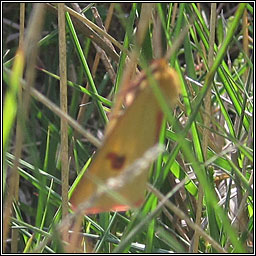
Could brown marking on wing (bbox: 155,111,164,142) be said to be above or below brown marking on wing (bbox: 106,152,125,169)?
above

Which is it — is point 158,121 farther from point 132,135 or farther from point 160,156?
point 160,156

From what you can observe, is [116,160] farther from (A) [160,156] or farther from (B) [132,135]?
(A) [160,156]

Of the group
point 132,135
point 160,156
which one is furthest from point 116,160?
point 160,156

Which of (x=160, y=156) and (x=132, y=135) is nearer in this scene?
(x=132, y=135)

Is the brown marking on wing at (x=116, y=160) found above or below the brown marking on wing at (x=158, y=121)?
below
